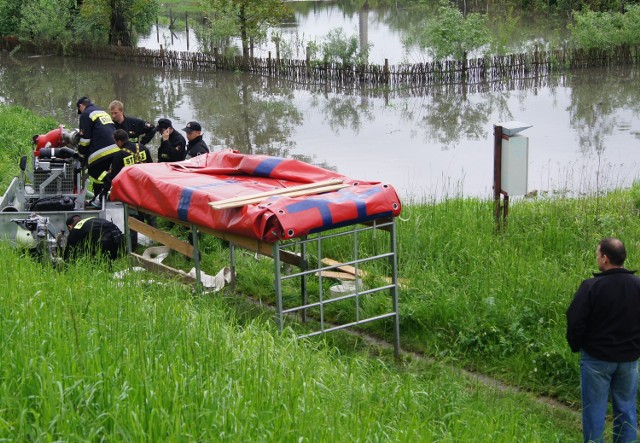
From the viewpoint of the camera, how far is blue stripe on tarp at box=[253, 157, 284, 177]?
9977 millimetres

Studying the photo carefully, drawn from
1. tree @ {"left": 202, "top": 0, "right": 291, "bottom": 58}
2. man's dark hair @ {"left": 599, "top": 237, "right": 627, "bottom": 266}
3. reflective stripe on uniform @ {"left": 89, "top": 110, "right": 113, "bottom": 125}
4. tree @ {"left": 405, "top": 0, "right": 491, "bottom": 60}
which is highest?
tree @ {"left": 202, "top": 0, "right": 291, "bottom": 58}

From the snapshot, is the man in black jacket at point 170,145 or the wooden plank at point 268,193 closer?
the wooden plank at point 268,193

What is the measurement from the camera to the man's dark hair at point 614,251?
686 centimetres

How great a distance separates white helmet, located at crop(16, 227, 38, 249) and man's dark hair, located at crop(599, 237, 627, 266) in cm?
708

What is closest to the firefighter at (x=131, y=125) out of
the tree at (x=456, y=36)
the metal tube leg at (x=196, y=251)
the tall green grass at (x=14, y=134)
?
the tall green grass at (x=14, y=134)

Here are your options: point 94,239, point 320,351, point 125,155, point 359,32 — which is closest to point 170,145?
point 125,155

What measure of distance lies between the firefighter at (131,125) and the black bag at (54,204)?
7.24 ft

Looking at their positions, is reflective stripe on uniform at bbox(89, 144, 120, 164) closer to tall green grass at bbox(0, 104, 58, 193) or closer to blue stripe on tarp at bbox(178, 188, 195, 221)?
tall green grass at bbox(0, 104, 58, 193)

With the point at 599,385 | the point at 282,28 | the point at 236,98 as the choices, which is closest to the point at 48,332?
the point at 599,385

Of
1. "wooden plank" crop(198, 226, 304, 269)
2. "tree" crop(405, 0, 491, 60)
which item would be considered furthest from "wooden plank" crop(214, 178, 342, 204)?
"tree" crop(405, 0, 491, 60)

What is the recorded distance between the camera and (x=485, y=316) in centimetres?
938

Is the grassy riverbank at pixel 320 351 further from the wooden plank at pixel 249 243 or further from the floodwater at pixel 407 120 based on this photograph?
the floodwater at pixel 407 120

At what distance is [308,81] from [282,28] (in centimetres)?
1637

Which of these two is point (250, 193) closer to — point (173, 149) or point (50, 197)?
point (50, 197)
